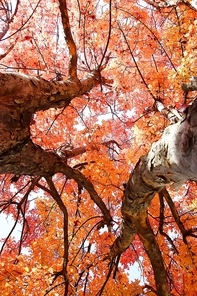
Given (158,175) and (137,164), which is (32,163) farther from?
(158,175)

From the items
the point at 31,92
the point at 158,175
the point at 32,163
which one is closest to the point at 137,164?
the point at 158,175

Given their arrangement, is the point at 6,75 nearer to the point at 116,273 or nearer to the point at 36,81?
the point at 36,81

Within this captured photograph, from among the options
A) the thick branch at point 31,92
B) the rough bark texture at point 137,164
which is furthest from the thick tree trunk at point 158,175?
the thick branch at point 31,92

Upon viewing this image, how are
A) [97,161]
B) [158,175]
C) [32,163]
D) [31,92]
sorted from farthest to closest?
1. [97,161]
2. [32,163]
3. [31,92]
4. [158,175]

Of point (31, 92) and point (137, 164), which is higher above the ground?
point (31, 92)

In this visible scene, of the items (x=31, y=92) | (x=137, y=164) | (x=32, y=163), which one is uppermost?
(x=31, y=92)

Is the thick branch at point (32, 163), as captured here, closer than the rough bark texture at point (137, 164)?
No

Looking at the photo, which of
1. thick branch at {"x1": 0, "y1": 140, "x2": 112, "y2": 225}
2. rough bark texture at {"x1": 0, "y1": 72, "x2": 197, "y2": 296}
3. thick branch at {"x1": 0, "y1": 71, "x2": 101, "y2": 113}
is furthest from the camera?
thick branch at {"x1": 0, "y1": 140, "x2": 112, "y2": 225}

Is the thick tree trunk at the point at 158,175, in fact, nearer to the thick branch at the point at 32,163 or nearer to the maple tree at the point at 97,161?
the maple tree at the point at 97,161

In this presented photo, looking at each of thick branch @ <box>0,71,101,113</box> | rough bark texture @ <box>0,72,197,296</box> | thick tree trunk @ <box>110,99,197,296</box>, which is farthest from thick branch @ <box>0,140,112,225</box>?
thick tree trunk @ <box>110,99,197,296</box>

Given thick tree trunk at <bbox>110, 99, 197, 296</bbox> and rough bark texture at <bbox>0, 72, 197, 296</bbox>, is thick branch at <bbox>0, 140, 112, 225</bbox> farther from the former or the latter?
thick tree trunk at <bbox>110, 99, 197, 296</bbox>

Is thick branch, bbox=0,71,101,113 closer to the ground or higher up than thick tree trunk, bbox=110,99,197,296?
higher up

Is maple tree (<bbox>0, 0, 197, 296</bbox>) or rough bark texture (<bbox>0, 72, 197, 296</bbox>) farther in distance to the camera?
maple tree (<bbox>0, 0, 197, 296</bbox>)

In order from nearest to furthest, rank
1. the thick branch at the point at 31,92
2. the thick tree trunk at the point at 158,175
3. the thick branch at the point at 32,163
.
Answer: the thick tree trunk at the point at 158,175 → the thick branch at the point at 31,92 → the thick branch at the point at 32,163
